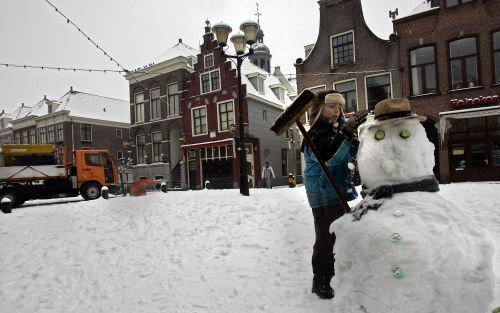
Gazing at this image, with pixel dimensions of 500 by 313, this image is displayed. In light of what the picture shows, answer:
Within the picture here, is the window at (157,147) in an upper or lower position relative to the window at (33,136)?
lower

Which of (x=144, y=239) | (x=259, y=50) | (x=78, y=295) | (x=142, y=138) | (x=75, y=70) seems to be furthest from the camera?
(x=259, y=50)

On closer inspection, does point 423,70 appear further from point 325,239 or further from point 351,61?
point 325,239

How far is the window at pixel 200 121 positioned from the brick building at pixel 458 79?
12006mm

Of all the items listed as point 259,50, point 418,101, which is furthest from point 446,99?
point 259,50

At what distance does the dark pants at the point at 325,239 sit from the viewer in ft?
8.58

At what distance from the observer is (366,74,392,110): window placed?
14.6 metres

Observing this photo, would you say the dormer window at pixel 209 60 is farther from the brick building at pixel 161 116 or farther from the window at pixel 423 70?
the window at pixel 423 70

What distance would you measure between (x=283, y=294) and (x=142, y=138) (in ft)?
74.2

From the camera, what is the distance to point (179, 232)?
→ 539 centimetres

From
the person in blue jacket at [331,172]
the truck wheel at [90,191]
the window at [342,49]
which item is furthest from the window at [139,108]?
the person in blue jacket at [331,172]

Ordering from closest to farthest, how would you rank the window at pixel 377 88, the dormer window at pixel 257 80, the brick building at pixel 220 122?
1. the window at pixel 377 88
2. the brick building at pixel 220 122
3. the dormer window at pixel 257 80

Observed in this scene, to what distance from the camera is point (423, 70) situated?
1386 cm

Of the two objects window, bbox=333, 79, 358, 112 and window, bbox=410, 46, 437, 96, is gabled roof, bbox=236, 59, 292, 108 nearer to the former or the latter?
window, bbox=333, 79, 358, 112

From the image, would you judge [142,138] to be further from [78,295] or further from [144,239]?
[78,295]
